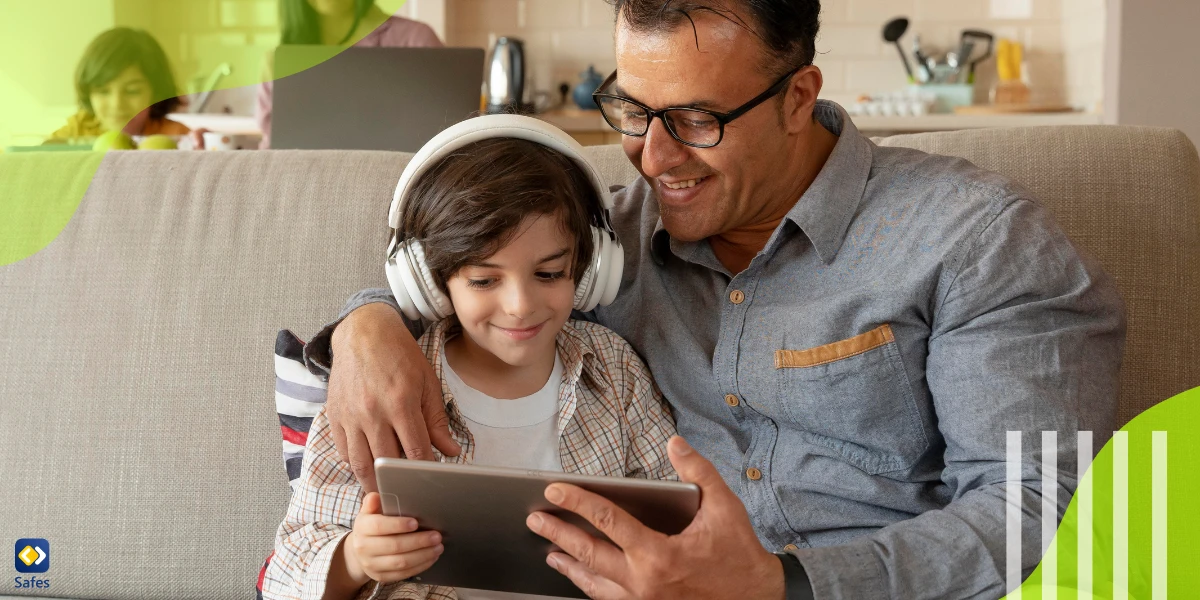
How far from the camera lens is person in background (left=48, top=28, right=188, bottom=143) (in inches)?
16.4

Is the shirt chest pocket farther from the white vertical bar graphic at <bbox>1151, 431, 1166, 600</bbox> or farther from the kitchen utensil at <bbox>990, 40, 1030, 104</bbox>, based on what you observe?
the kitchen utensil at <bbox>990, 40, 1030, 104</bbox>

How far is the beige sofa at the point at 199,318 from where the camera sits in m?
1.41

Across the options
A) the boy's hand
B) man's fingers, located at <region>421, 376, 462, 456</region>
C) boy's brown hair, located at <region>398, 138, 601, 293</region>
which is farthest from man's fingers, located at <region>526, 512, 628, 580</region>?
boy's brown hair, located at <region>398, 138, 601, 293</region>

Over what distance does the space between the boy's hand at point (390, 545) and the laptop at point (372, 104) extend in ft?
3.95

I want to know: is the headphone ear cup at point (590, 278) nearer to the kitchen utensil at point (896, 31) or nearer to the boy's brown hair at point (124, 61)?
the boy's brown hair at point (124, 61)

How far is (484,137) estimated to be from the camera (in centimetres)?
122

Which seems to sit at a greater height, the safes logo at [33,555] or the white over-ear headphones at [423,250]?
the white over-ear headphones at [423,250]

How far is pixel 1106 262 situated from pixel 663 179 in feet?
1.98

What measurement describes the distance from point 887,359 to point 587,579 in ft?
1.48

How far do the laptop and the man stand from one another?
0.70m

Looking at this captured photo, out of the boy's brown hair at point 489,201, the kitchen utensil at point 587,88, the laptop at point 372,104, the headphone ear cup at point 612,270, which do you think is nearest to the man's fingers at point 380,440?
the boy's brown hair at point 489,201

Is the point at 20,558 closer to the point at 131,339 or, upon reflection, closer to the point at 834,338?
the point at 131,339

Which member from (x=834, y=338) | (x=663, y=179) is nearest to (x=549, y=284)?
(x=663, y=179)

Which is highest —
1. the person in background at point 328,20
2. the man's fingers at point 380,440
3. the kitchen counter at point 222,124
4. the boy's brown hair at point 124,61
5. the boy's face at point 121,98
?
the person in background at point 328,20
